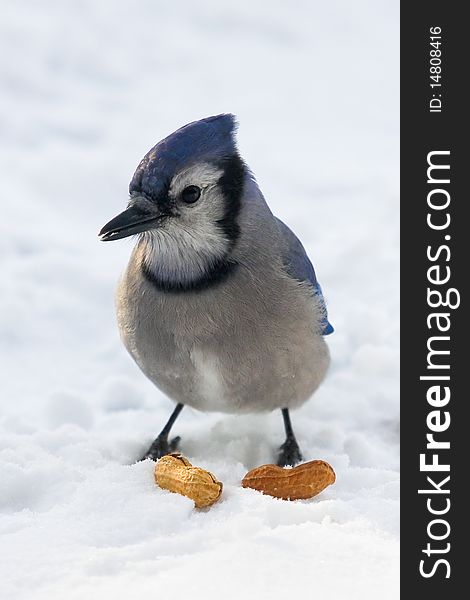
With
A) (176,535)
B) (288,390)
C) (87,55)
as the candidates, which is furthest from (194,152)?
(87,55)

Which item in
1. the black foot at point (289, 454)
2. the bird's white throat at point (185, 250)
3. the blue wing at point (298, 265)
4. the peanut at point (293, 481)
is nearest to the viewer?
the peanut at point (293, 481)

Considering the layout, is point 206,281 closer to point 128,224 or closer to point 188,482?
point 128,224

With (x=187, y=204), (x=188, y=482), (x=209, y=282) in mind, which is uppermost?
(x=187, y=204)

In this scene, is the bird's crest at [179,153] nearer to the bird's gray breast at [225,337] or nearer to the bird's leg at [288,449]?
the bird's gray breast at [225,337]

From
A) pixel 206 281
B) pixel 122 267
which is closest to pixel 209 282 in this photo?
pixel 206 281

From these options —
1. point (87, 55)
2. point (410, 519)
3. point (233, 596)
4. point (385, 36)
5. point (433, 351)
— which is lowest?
point (233, 596)

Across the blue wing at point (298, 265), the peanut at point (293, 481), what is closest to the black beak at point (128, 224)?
the blue wing at point (298, 265)

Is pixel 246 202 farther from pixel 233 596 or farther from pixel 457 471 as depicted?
pixel 233 596
